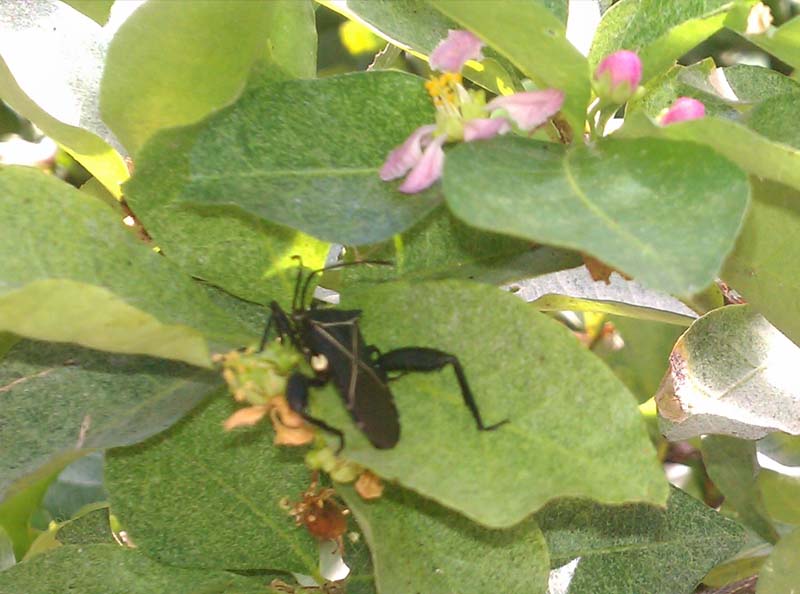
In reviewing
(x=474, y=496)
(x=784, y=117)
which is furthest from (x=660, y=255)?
(x=784, y=117)

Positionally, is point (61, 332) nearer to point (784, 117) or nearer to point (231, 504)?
point (231, 504)

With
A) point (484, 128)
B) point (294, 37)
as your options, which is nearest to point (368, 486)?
point (484, 128)

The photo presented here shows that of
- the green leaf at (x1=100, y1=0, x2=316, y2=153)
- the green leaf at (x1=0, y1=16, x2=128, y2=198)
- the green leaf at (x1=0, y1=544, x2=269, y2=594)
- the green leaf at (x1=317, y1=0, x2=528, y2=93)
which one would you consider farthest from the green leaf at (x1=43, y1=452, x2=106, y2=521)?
the green leaf at (x1=317, y1=0, x2=528, y2=93)

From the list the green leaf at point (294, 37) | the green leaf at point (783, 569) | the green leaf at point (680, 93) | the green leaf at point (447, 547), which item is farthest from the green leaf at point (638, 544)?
the green leaf at point (294, 37)

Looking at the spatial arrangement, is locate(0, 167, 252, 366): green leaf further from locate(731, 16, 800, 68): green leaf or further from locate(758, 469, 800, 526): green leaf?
locate(758, 469, 800, 526): green leaf

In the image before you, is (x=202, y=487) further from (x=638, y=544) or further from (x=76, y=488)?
(x=76, y=488)

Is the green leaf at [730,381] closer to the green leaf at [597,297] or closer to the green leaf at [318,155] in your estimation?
the green leaf at [597,297]

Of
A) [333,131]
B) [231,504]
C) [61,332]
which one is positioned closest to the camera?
[61,332]
